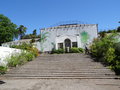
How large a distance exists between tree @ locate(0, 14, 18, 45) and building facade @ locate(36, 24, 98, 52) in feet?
44.5

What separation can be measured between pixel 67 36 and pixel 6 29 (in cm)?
1884

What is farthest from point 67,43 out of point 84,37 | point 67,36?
point 84,37

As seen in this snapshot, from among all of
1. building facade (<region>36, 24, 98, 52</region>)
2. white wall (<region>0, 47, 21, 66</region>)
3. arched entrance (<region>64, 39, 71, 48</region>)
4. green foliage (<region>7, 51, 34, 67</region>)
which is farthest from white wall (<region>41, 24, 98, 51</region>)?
white wall (<region>0, 47, 21, 66</region>)

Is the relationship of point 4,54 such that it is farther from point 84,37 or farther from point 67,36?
point 84,37

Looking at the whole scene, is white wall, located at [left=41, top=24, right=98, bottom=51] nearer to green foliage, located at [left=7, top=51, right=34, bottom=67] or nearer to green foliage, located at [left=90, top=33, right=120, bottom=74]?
green foliage, located at [left=90, top=33, right=120, bottom=74]

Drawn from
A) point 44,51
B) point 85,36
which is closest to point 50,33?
point 44,51

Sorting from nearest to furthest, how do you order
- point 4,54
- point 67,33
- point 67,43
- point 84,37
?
point 4,54 < point 84,37 < point 67,33 < point 67,43

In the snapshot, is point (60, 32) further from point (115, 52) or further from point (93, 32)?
point (115, 52)

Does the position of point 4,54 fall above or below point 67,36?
below

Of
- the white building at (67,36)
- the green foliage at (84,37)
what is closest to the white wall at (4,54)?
the white building at (67,36)

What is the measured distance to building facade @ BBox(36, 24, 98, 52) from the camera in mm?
22736

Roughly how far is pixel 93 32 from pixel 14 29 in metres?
24.0

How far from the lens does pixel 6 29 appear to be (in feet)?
110

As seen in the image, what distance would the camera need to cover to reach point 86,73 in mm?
9812
